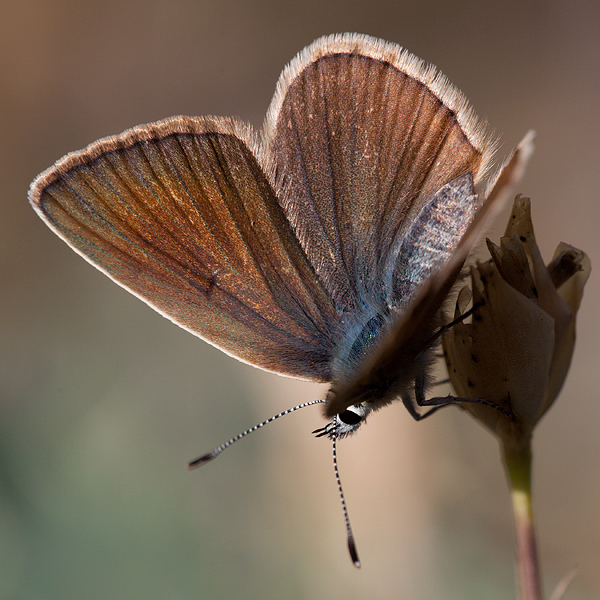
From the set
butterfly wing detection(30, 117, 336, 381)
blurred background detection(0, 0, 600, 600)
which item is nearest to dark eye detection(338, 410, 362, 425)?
butterfly wing detection(30, 117, 336, 381)

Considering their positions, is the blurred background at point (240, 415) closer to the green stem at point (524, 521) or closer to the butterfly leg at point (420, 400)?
the butterfly leg at point (420, 400)

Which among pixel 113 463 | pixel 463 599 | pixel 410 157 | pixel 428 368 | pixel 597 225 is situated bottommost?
pixel 463 599

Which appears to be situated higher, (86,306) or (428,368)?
(428,368)

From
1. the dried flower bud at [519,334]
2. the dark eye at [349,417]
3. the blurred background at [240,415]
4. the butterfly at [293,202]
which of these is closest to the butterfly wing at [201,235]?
the butterfly at [293,202]

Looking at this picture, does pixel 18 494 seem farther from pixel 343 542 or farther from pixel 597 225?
pixel 597 225

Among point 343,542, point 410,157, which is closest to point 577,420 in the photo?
point 343,542

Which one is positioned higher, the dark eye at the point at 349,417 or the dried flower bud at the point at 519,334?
the dried flower bud at the point at 519,334

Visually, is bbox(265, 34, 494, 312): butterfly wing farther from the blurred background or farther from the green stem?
the blurred background
